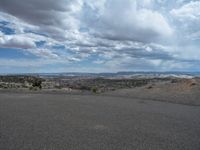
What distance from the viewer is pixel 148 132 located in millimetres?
11586

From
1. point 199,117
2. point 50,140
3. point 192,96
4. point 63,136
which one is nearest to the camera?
point 50,140

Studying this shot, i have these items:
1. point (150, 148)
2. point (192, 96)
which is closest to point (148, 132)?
point (150, 148)

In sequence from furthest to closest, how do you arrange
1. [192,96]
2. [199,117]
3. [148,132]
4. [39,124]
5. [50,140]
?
[192,96] → [199,117] → [39,124] → [148,132] → [50,140]

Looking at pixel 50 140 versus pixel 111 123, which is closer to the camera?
pixel 50 140

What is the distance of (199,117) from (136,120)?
13.3 ft

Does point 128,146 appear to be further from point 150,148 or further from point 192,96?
point 192,96

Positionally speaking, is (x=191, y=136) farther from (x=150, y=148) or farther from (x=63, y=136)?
(x=63, y=136)

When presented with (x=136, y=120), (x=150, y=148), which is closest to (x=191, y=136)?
(x=150, y=148)

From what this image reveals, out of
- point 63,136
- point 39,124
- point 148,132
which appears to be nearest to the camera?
point 63,136

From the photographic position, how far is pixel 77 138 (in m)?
10.2

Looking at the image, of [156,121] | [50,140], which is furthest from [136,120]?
[50,140]

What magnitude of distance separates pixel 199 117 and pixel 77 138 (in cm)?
858

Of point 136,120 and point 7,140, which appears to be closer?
point 7,140

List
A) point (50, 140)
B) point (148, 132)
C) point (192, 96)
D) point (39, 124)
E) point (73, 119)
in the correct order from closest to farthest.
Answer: point (50, 140), point (148, 132), point (39, 124), point (73, 119), point (192, 96)
